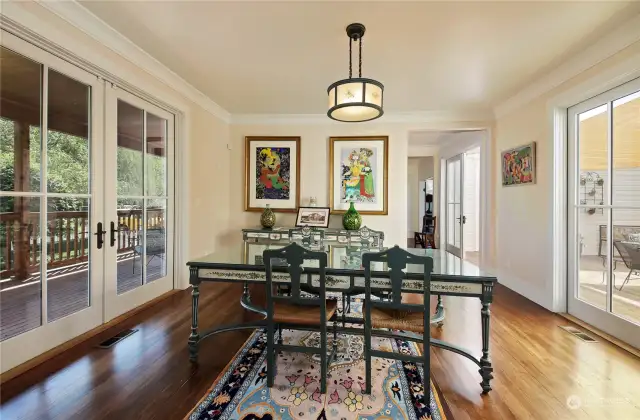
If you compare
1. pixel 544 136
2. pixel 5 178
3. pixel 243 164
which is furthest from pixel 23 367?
pixel 544 136

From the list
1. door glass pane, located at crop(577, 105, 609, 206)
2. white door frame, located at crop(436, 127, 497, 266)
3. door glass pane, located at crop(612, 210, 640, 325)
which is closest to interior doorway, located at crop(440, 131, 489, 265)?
white door frame, located at crop(436, 127, 497, 266)

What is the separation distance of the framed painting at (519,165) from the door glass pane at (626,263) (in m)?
1.05

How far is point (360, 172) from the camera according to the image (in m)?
4.55

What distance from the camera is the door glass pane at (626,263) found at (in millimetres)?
2395

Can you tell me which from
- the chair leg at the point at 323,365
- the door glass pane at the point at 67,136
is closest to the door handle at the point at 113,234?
the door glass pane at the point at 67,136

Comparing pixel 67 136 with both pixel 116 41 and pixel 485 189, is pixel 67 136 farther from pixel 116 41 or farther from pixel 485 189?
pixel 485 189

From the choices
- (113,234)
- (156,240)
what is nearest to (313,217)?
(156,240)

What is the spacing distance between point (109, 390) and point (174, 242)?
204 centimetres

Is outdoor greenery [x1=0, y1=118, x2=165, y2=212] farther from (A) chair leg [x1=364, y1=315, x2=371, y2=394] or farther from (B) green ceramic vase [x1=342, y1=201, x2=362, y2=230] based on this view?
(B) green ceramic vase [x1=342, y1=201, x2=362, y2=230]

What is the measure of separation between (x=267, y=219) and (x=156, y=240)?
5.09 ft

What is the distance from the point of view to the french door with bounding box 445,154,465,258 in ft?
18.4

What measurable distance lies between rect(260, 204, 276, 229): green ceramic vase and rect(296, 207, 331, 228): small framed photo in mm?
400

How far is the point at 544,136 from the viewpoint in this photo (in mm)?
3281

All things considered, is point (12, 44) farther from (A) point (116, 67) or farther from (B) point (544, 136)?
(B) point (544, 136)
